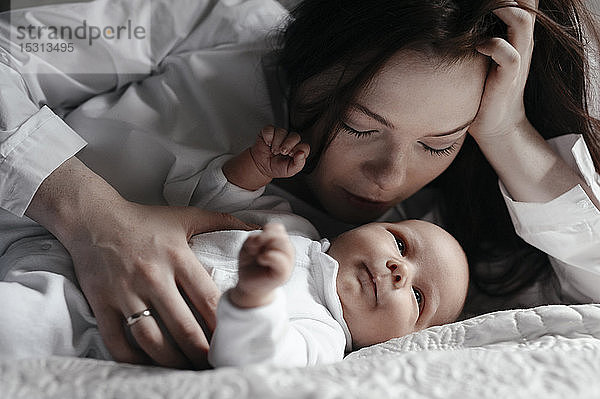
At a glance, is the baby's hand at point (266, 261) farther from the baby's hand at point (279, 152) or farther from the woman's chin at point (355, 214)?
the woman's chin at point (355, 214)

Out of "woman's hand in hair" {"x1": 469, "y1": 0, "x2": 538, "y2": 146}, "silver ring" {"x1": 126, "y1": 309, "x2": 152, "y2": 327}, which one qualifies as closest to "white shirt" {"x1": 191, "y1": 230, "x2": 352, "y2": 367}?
"silver ring" {"x1": 126, "y1": 309, "x2": 152, "y2": 327}

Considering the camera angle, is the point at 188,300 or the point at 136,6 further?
the point at 136,6

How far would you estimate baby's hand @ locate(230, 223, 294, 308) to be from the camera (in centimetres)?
67

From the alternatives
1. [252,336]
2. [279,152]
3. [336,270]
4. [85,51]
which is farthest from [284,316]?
[85,51]

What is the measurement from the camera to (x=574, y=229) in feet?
3.86

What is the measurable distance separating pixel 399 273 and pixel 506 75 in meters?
0.37

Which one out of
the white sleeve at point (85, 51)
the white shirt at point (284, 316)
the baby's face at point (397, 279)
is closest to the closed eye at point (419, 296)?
the baby's face at point (397, 279)

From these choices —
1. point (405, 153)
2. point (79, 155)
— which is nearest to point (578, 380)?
point (405, 153)

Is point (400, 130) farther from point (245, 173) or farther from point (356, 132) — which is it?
point (245, 173)

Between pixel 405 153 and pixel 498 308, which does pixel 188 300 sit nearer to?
pixel 405 153

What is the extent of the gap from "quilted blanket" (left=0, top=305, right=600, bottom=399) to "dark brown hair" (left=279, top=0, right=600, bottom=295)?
18.2 inches

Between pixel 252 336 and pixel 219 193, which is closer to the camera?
pixel 252 336

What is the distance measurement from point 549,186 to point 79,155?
838mm

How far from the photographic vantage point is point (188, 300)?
89cm
